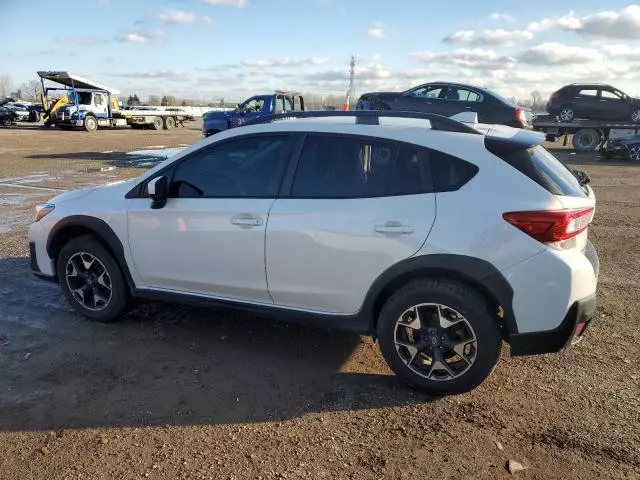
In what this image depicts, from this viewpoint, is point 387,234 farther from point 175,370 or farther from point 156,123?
point 156,123

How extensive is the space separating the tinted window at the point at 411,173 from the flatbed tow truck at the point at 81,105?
112ft

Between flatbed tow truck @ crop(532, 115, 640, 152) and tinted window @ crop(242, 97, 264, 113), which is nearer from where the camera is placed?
tinted window @ crop(242, 97, 264, 113)

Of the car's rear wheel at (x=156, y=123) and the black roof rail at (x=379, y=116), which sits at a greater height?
the car's rear wheel at (x=156, y=123)

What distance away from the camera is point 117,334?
430cm

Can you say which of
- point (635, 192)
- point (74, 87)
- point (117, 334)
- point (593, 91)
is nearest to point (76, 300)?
point (117, 334)

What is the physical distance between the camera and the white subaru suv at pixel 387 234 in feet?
10.2

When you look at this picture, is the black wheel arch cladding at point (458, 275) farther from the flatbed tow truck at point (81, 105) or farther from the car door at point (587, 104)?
the flatbed tow truck at point (81, 105)

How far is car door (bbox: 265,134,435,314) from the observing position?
3.30 m

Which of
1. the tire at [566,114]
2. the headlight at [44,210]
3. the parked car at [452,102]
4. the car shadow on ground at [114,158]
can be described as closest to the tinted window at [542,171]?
the headlight at [44,210]

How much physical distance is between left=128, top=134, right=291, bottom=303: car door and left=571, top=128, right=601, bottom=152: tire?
2183 cm

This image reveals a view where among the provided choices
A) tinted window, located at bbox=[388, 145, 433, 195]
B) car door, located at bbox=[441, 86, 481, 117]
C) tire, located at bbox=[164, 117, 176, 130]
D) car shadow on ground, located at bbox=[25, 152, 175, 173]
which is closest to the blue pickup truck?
car shadow on ground, located at bbox=[25, 152, 175, 173]

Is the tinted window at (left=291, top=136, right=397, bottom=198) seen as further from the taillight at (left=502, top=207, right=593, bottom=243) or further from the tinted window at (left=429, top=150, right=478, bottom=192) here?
the taillight at (left=502, top=207, right=593, bottom=243)

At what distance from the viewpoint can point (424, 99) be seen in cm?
1454

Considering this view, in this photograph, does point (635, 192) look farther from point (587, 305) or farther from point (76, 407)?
point (76, 407)
